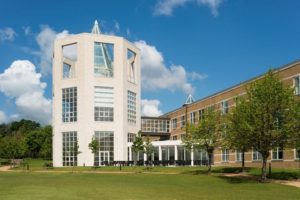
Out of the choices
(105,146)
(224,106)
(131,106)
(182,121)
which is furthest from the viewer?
(182,121)

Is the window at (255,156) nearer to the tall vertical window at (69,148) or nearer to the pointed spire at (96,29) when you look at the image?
the tall vertical window at (69,148)

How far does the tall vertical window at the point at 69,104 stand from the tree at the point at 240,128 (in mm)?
38822

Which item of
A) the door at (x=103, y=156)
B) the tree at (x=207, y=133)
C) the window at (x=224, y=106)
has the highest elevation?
the window at (x=224, y=106)

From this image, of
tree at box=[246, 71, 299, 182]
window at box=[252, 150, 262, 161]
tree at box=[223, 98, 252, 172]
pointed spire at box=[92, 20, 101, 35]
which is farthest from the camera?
pointed spire at box=[92, 20, 101, 35]

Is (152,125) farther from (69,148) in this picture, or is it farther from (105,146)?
(69,148)

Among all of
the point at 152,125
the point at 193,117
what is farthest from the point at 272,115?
the point at 152,125

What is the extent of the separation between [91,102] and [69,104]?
385cm

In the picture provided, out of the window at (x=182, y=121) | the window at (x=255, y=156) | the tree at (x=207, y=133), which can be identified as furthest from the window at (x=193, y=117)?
the tree at (x=207, y=133)

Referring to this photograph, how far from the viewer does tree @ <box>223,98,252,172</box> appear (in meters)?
35.6

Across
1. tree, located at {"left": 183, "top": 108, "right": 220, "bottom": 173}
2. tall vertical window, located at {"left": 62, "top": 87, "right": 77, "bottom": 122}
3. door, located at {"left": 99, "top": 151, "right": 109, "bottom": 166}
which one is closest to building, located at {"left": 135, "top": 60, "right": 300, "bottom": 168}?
tree, located at {"left": 183, "top": 108, "right": 220, "bottom": 173}

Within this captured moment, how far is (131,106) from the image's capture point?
77.1 metres

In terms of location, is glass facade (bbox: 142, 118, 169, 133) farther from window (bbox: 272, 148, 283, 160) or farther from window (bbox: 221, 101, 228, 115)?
window (bbox: 272, 148, 283, 160)

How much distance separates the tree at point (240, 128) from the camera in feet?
117

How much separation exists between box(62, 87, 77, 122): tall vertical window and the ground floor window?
14.9 feet
